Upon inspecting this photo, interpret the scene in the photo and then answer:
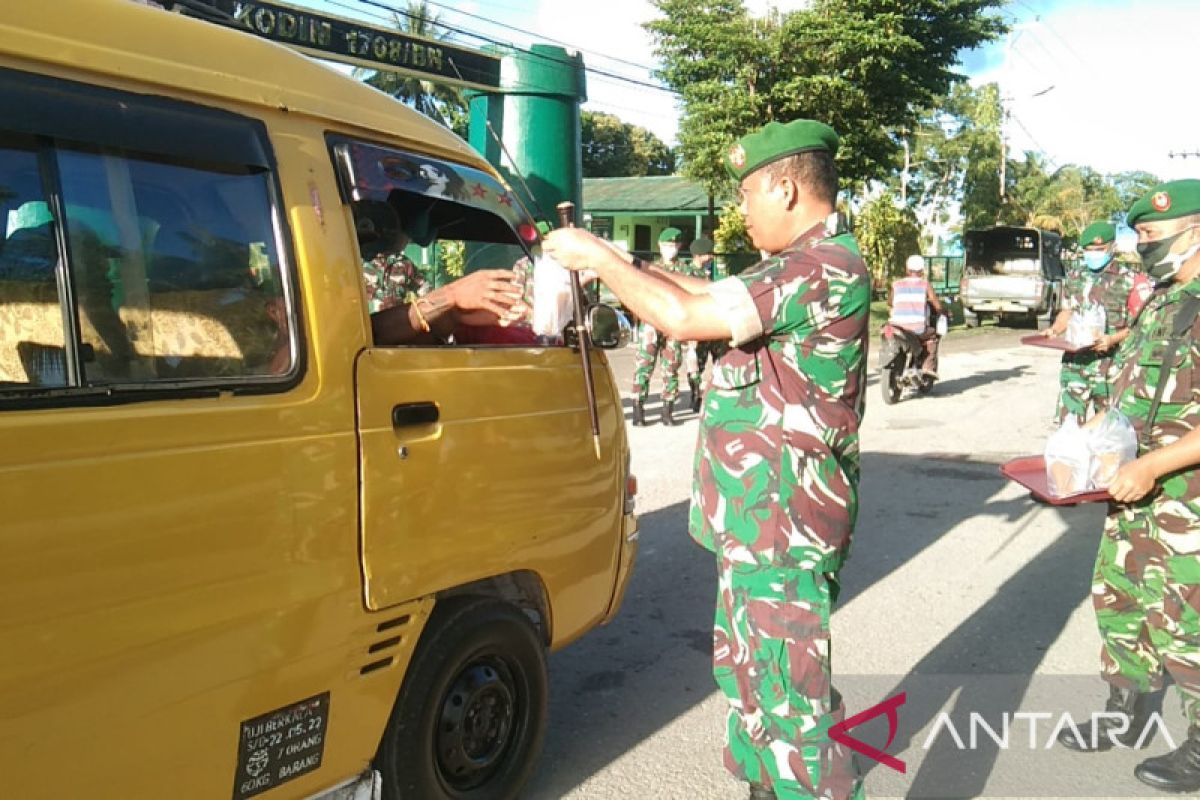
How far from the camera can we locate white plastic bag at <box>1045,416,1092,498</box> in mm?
2988

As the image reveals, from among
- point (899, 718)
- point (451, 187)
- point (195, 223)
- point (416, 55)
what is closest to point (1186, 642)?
point (899, 718)

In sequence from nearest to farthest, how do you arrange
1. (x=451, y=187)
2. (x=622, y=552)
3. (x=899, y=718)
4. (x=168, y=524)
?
(x=168, y=524) < (x=451, y=187) < (x=622, y=552) < (x=899, y=718)

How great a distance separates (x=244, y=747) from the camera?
2.04m

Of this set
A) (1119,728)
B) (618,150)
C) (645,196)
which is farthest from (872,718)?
(618,150)

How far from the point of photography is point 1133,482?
2930mm

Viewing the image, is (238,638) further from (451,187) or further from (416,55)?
(416,55)

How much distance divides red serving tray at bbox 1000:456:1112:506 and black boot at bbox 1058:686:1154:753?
913 mm

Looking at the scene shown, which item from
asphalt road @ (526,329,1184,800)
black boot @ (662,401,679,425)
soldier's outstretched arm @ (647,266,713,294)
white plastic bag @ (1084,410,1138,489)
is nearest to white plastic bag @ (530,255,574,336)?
soldier's outstretched arm @ (647,266,713,294)

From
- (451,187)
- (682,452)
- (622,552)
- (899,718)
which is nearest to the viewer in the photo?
(451,187)

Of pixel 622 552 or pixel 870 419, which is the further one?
pixel 870 419

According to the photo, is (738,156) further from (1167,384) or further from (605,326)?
(1167,384)

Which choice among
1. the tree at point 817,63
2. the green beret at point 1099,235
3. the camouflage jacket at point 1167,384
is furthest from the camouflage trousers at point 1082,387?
the tree at point 817,63

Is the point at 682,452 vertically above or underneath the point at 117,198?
underneath

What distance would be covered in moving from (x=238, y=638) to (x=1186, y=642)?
3.01 metres
